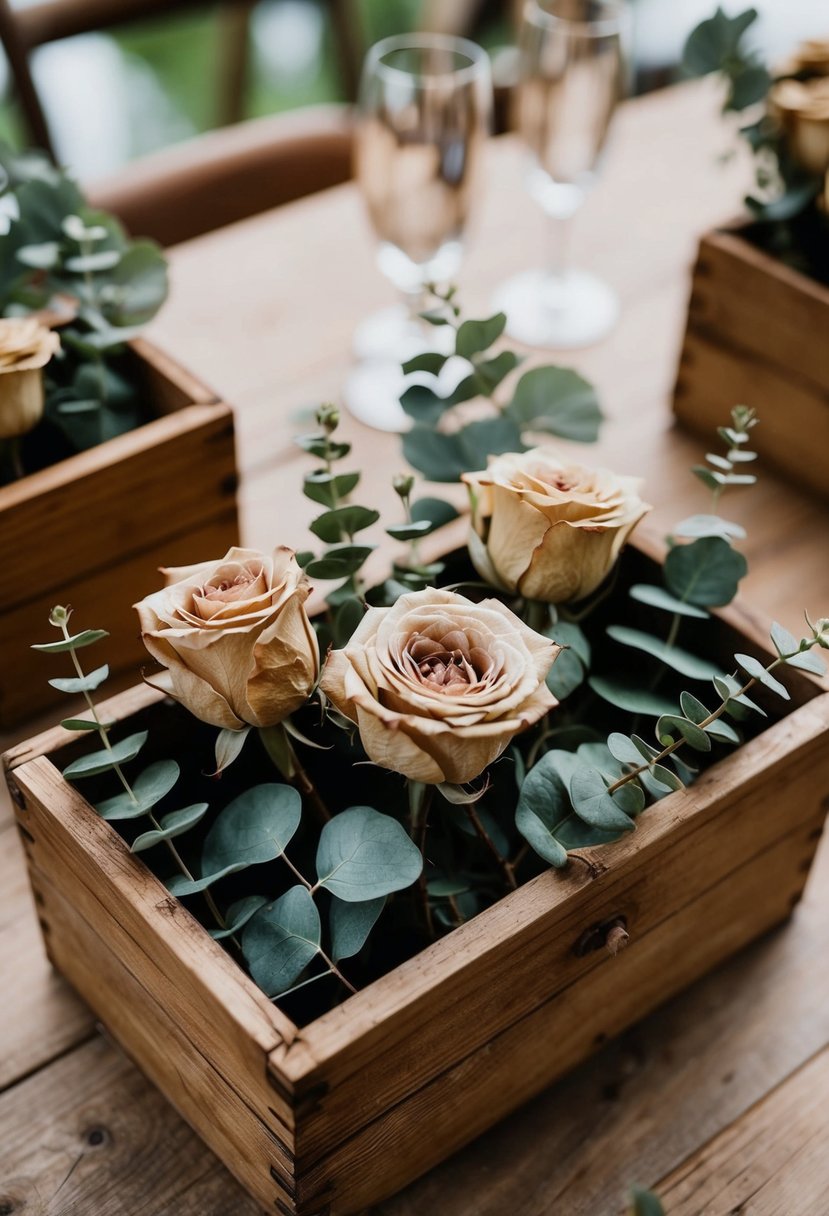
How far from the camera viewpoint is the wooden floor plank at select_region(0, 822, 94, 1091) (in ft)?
2.28

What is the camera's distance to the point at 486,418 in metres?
0.75

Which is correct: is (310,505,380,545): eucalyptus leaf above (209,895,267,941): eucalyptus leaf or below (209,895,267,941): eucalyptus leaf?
above

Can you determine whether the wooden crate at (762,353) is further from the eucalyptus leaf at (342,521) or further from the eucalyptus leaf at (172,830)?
the eucalyptus leaf at (172,830)

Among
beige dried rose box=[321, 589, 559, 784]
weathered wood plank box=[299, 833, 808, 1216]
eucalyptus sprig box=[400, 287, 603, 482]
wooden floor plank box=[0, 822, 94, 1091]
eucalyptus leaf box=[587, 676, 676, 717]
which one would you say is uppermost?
beige dried rose box=[321, 589, 559, 784]

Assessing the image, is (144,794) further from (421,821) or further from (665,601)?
(665,601)

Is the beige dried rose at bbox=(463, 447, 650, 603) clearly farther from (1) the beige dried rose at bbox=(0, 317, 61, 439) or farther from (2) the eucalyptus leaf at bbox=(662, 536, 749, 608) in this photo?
(1) the beige dried rose at bbox=(0, 317, 61, 439)

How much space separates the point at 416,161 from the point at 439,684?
619mm

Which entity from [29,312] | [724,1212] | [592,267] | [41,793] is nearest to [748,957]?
[724,1212]

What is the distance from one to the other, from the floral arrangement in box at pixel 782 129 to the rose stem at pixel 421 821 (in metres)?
0.62

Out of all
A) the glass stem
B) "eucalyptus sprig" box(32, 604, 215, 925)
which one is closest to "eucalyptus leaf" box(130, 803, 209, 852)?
"eucalyptus sprig" box(32, 604, 215, 925)

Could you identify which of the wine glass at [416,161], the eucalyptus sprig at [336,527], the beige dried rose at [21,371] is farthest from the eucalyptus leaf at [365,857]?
the wine glass at [416,161]

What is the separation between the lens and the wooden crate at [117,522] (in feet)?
2.55

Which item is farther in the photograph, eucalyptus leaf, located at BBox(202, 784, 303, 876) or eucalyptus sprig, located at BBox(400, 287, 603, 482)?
eucalyptus sprig, located at BBox(400, 287, 603, 482)

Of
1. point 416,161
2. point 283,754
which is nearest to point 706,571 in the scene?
point 283,754
